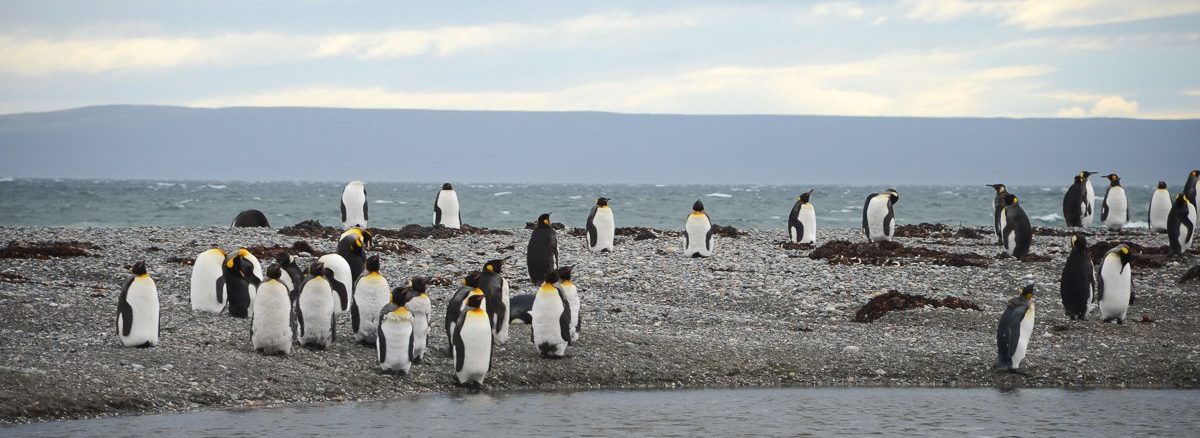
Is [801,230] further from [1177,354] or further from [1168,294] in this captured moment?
[1177,354]

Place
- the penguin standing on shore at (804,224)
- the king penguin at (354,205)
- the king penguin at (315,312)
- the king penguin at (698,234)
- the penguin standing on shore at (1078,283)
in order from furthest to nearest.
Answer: the king penguin at (354,205) → the penguin standing on shore at (804,224) → the king penguin at (698,234) → the penguin standing on shore at (1078,283) → the king penguin at (315,312)

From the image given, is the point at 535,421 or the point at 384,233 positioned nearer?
the point at 535,421

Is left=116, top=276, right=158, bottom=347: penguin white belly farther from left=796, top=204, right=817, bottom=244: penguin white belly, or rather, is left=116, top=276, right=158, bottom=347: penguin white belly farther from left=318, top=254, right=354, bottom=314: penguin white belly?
left=796, top=204, right=817, bottom=244: penguin white belly

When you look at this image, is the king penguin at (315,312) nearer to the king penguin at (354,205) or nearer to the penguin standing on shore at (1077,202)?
the king penguin at (354,205)

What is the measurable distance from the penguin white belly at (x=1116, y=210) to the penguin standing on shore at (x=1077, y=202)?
19.2 inches

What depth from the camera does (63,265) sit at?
14852 mm

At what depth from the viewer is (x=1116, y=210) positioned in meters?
25.3

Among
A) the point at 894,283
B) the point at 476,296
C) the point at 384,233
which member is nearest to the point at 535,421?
the point at 476,296

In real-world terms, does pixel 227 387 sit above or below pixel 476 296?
below

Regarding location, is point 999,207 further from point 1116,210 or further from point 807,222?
point 1116,210

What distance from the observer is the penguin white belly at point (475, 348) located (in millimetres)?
9414

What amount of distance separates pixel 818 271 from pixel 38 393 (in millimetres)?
10617

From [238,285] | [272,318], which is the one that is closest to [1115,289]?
[272,318]

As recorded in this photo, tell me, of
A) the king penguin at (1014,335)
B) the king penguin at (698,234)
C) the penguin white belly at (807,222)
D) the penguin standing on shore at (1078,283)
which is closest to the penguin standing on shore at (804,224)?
the penguin white belly at (807,222)
